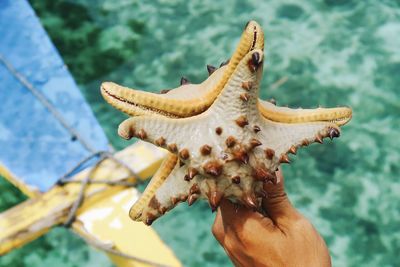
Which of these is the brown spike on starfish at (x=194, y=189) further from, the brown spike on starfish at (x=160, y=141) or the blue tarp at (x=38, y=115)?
the blue tarp at (x=38, y=115)

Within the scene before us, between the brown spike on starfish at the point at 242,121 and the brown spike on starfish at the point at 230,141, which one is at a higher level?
the brown spike on starfish at the point at 242,121

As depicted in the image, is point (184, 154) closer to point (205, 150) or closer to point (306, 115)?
point (205, 150)

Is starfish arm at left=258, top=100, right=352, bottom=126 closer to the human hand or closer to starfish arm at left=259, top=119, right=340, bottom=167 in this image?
starfish arm at left=259, top=119, right=340, bottom=167

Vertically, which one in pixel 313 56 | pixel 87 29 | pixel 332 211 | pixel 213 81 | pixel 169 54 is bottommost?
pixel 332 211

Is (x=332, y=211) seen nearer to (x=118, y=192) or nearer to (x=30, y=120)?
(x=118, y=192)

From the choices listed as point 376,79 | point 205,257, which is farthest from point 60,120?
point 376,79

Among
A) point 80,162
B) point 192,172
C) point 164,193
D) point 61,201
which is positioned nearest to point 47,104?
point 80,162

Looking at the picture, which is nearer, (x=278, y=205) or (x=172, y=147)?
(x=172, y=147)

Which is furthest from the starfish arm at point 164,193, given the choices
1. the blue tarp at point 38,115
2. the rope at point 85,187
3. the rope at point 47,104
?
the rope at point 47,104
